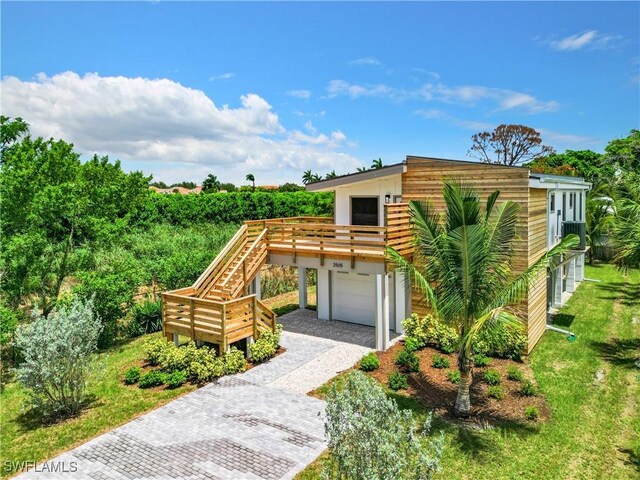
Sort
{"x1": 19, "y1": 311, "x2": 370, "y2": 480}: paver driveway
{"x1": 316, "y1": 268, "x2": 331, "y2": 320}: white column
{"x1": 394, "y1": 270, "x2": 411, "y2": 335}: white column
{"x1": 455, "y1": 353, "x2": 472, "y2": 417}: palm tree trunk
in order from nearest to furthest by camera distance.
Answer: {"x1": 19, "y1": 311, "x2": 370, "y2": 480}: paver driveway, {"x1": 455, "y1": 353, "x2": 472, "y2": 417}: palm tree trunk, {"x1": 394, "y1": 270, "x2": 411, "y2": 335}: white column, {"x1": 316, "y1": 268, "x2": 331, "y2": 320}: white column

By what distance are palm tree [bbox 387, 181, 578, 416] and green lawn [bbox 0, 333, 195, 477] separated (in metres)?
7.51

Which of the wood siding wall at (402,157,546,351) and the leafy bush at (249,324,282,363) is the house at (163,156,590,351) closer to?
the wood siding wall at (402,157,546,351)

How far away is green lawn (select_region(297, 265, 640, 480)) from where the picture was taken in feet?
27.7

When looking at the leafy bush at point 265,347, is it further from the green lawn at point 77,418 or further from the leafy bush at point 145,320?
the leafy bush at point 145,320

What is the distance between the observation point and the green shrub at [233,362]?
13008 millimetres

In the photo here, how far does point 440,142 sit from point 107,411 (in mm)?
53523

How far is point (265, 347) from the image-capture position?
14031mm

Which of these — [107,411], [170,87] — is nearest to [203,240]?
[170,87]

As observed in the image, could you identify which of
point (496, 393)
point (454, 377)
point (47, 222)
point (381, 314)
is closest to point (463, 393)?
point (496, 393)

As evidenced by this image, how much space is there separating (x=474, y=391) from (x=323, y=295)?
8.38 m

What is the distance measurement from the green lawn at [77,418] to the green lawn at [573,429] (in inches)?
213

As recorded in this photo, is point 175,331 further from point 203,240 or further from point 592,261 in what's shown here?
point 592,261

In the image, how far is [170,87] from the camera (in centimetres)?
2300

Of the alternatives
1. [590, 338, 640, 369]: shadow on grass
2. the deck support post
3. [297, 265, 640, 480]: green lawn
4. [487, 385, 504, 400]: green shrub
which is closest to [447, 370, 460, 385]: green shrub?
[487, 385, 504, 400]: green shrub
